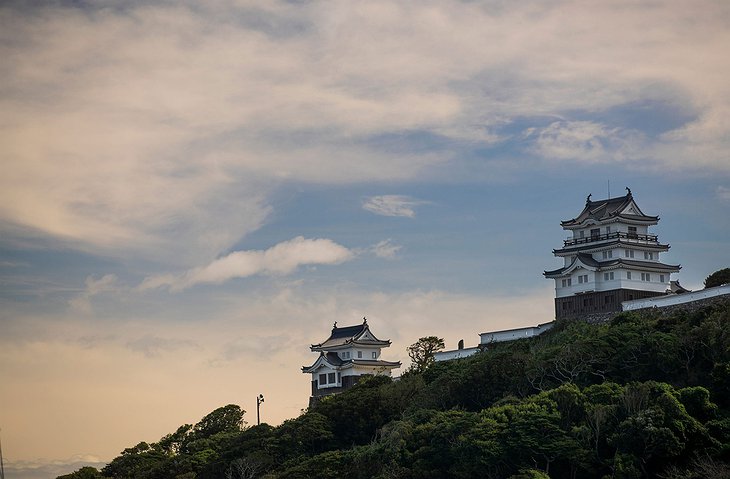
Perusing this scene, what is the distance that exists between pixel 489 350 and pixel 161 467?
1817cm

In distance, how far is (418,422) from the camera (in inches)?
1998

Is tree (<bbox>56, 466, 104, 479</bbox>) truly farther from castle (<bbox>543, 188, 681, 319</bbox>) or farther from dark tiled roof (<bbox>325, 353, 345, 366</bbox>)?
castle (<bbox>543, 188, 681, 319</bbox>)

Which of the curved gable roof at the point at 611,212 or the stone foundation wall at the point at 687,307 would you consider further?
the curved gable roof at the point at 611,212

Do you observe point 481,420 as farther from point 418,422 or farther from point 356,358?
point 356,358

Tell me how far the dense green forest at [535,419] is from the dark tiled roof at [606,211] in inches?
292

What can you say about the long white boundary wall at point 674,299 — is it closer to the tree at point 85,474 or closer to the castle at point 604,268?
the castle at point 604,268

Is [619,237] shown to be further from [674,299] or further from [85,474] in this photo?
[85,474]

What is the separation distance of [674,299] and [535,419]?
12453 mm

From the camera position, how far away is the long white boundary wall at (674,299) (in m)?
50.7

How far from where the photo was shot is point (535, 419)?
4347 centimetres

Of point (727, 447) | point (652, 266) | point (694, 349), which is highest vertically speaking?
point (652, 266)

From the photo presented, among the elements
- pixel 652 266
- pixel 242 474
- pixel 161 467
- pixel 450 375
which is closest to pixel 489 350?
pixel 450 375

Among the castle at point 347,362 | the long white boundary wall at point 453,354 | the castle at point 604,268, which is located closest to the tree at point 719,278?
the castle at point 604,268

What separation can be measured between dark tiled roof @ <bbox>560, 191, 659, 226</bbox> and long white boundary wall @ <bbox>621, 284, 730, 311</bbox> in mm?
6728
